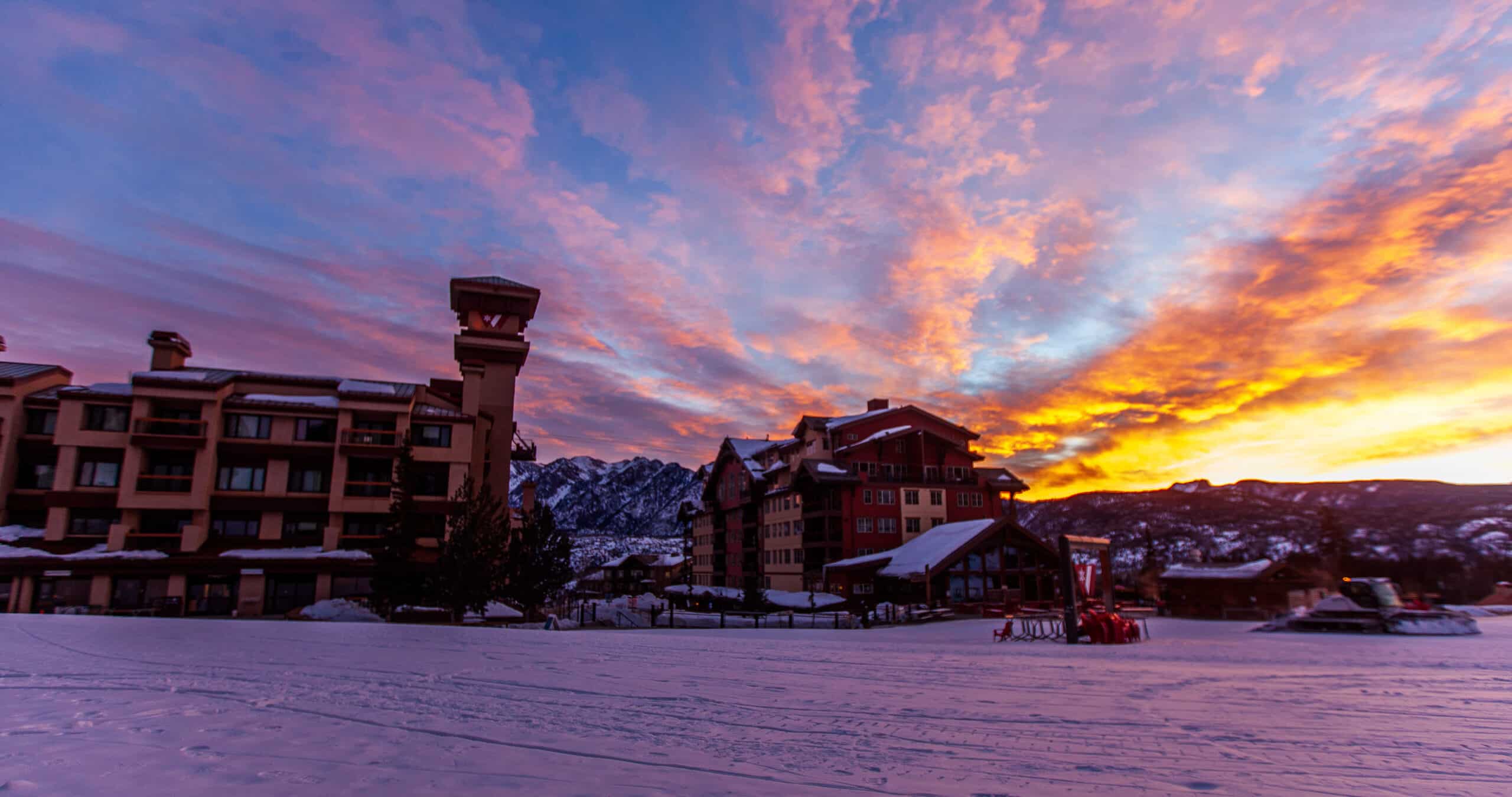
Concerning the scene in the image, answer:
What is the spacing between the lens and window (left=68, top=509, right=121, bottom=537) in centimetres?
4056

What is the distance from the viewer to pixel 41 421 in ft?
140

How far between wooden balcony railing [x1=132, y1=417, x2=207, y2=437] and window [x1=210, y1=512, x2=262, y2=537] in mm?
4919

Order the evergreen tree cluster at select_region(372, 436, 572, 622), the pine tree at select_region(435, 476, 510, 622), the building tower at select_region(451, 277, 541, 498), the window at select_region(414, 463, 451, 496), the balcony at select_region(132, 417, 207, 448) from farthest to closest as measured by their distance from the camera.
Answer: the building tower at select_region(451, 277, 541, 498) < the window at select_region(414, 463, 451, 496) < the balcony at select_region(132, 417, 207, 448) < the evergreen tree cluster at select_region(372, 436, 572, 622) < the pine tree at select_region(435, 476, 510, 622)

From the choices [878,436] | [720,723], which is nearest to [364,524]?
[878,436]

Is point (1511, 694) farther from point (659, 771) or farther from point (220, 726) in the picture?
point (220, 726)

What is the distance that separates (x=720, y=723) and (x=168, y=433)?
156 feet

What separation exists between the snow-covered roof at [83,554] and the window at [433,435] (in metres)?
13.5

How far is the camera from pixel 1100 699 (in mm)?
10484

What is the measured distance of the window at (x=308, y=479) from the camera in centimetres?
4372

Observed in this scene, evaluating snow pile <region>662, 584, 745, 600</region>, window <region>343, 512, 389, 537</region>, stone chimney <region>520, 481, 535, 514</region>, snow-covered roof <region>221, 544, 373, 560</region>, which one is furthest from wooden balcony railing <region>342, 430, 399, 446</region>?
snow pile <region>662, 584, 745, 600</region>

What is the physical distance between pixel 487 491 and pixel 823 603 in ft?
63.2

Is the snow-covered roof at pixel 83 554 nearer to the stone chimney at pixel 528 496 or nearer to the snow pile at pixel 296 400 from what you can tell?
the snow pile at pixel 296 400

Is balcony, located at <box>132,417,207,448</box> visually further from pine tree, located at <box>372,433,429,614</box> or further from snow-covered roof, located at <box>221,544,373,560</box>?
pine tree, located at <box>372,433,429,614</box>

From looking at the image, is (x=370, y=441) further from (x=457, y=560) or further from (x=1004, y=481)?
(x=1004, y=481)
